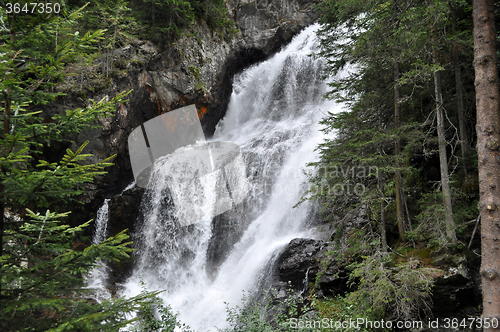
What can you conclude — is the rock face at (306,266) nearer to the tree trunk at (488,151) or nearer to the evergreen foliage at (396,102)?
the evergreen foliage at (396,102)

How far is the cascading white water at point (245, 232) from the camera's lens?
11.1 meters

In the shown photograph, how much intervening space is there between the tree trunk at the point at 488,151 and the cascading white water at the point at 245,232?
469 cm

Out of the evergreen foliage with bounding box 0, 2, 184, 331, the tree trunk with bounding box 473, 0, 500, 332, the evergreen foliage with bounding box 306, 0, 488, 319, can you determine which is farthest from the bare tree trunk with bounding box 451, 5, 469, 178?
the evergreen foliage with bounding box 0, 2, 184, 331

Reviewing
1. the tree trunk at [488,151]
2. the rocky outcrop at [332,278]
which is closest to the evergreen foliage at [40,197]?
the tree trunk at [488,151]

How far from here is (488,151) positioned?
14.1ft

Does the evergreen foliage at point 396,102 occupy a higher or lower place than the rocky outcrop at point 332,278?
higher

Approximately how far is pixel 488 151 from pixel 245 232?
1005 centimetres

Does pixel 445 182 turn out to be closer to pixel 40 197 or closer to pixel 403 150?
pixel 403 150

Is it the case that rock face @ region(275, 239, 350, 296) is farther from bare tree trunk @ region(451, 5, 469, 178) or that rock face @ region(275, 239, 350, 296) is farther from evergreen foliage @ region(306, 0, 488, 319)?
bare tree trunk @ region(451, 5, 469, 178)

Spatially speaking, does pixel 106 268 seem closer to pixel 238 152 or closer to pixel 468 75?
pixel 238 152

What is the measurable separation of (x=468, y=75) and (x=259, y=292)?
868 cm

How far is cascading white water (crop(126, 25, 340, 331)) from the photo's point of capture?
36.3ft

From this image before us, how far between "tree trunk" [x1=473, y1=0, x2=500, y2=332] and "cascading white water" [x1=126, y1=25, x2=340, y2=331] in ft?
15.4

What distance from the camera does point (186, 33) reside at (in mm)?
17062
